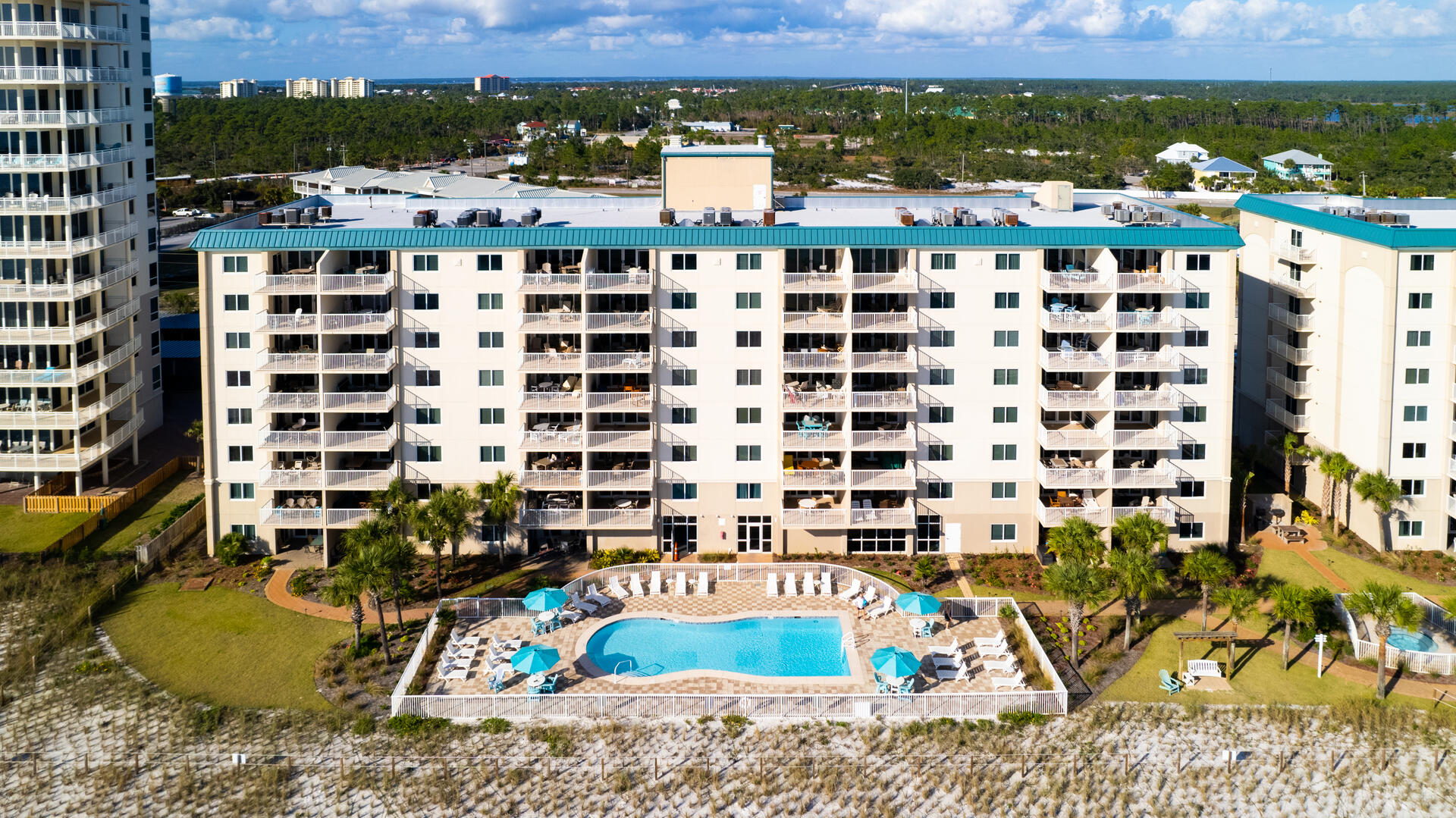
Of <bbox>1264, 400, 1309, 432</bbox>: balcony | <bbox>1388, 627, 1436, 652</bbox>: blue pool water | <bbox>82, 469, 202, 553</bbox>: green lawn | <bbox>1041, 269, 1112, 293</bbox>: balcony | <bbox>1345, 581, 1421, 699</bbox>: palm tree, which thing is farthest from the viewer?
<bbox>1264, 400, 1309, 432</bbox>: balcony

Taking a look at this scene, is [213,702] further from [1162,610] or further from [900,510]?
[1162,610]

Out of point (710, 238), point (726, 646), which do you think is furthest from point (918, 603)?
point (710, 238)

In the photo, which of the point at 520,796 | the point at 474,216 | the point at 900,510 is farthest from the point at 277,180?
the point at 520,796

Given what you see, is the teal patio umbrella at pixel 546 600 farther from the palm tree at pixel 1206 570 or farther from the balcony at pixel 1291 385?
the balcony at pixel 1291 385

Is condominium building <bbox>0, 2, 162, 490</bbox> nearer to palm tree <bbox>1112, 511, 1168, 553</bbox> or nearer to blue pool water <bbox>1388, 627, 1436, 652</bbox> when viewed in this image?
palm tree <bbox>1112, 511, 1168, 553</bbox>

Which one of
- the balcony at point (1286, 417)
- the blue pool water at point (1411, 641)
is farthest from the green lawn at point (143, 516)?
the balcony at point (1286, 417)

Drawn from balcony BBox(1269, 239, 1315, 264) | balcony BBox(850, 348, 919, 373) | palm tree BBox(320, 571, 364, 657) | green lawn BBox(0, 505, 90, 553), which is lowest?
green lawn BBox(0, 505, 90, 553)

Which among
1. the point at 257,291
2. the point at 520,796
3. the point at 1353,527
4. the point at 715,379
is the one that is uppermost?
the point at 257,291

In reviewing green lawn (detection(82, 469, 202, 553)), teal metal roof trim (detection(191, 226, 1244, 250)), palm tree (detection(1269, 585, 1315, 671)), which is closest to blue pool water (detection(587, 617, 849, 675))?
palm tree (detection(1269, 585, 1315, 671))
